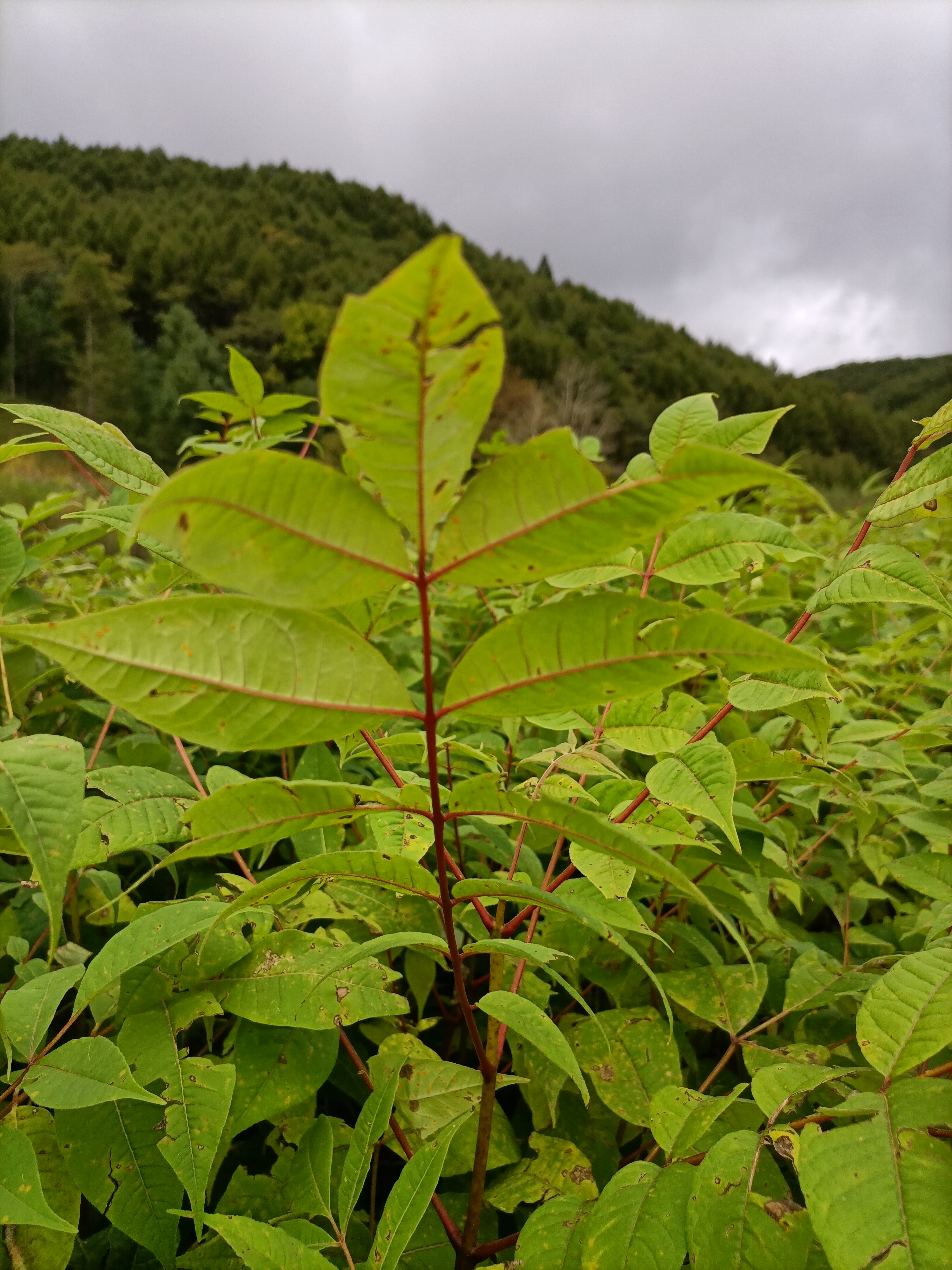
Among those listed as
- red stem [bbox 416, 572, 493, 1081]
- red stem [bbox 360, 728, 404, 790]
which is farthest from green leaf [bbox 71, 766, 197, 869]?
red stem [bbox 416, 572, 493, 1081]

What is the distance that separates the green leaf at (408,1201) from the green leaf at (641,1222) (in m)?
0.15

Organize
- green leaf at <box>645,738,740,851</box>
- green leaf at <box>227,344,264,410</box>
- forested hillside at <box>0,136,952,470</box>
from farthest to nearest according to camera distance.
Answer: forested hillside at <box>0,136,952,470</box> < green leaf at <box>227,344,264,410</box> < green leaf at <box>645,738,740,851</box>

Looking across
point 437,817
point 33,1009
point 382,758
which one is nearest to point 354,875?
point 437,817

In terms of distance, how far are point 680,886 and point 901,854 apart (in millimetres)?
1213

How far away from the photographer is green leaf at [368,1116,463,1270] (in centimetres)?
60

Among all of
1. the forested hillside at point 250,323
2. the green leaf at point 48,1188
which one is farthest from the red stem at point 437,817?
the forested hillside at point 250,323

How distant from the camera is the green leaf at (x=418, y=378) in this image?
1.17 feet

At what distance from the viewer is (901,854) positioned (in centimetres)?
138

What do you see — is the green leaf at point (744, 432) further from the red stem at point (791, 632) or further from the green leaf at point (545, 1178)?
the green leaf at point (545, 1178)

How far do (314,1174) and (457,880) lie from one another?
1.09 feet

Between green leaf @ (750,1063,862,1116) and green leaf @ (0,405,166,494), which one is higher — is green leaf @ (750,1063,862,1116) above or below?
below

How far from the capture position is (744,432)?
90 centimetres

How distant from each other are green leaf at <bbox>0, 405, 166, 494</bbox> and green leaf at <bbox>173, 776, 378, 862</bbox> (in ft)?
1.43

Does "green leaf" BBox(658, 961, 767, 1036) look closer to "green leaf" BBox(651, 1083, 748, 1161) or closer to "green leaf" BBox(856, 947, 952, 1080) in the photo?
"green leaf" BBox(651, 1083, 748, 1161)
